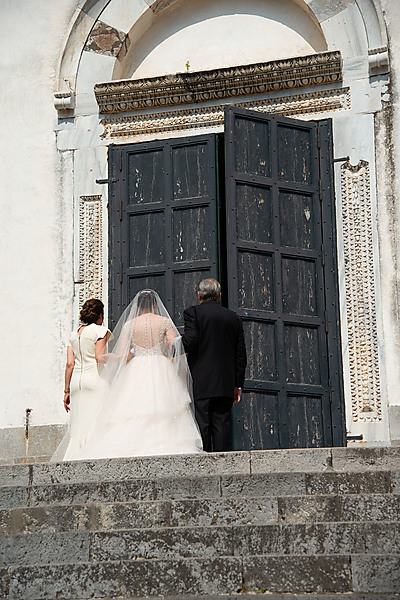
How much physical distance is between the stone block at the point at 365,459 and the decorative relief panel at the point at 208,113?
4769mm

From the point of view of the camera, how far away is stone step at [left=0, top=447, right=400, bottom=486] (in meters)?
7.99

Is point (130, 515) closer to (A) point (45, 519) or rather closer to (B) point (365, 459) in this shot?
(A) point (45, 519)

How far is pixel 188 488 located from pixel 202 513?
35 cm

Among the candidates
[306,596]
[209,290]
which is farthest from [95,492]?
[209,290]

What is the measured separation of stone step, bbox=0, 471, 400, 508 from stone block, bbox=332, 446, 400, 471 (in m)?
0.65

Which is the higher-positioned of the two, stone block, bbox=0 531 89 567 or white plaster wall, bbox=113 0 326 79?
white plaster wall, bbox=113 0 326 79

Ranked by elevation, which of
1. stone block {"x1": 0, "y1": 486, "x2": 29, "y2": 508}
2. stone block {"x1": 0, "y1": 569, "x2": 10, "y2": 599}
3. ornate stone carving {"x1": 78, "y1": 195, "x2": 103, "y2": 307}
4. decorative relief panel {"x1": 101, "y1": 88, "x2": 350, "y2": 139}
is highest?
decorative relief panel {"x1": 101, "y1": 88, "x2": 350, "y2": 139}

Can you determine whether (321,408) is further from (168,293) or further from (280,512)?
(280,512)

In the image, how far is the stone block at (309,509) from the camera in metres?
7.02

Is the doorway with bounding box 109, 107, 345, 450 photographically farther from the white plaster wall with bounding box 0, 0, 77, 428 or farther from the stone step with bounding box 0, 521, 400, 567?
the stone step with bounding box 0, 521, 400, 567

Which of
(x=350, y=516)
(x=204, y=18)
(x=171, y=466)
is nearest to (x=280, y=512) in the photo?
(x=350, y=516)

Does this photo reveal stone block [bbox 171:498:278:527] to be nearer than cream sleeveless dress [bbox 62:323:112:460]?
Yes

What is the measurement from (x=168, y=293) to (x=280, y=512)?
15.2 ft

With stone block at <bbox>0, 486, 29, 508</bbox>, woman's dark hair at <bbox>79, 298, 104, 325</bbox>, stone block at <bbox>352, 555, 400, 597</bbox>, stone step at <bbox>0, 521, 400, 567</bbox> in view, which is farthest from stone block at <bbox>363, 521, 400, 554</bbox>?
woman's dark hair at <bbox>79, 298, 104, 325</bbox>
